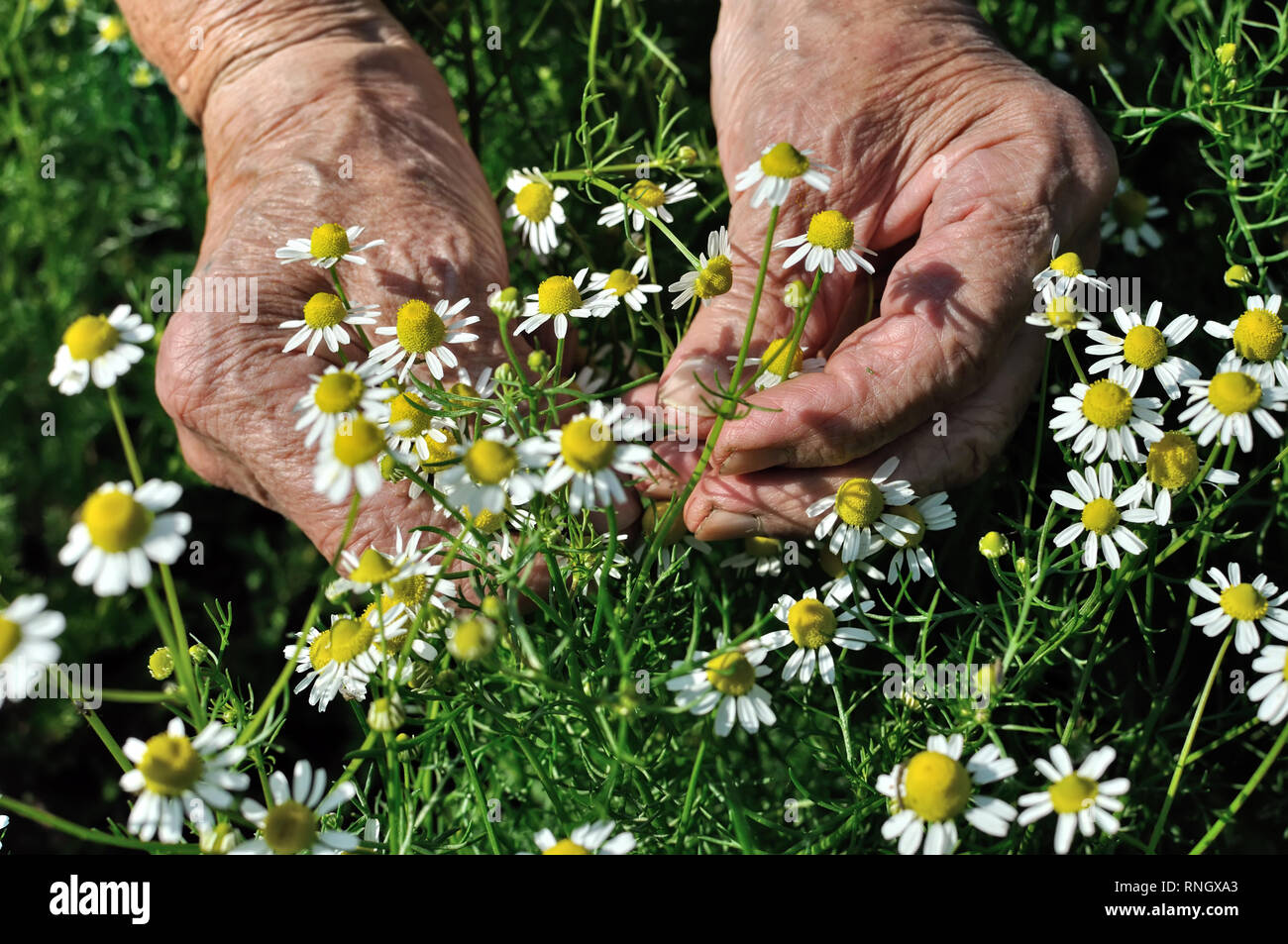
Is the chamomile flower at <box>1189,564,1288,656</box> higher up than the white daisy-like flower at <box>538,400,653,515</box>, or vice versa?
the white daisy-like flower at <box>538,400,653,515</box>

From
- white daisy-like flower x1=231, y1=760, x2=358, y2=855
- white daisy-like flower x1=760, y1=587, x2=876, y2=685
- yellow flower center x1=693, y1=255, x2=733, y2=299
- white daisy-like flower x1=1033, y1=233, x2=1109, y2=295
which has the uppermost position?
white daisy-like flower x1=1033, y1=233, x2=1109, y2=295

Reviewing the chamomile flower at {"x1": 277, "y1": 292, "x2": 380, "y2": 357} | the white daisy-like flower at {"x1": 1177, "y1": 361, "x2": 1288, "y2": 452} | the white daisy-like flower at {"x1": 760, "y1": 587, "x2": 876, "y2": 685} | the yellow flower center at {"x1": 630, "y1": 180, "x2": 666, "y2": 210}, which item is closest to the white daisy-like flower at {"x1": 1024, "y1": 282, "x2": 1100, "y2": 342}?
the white daisy-like flower at {"x1": 1177, "y1": 361, "x2": 1288, "y2": 452}

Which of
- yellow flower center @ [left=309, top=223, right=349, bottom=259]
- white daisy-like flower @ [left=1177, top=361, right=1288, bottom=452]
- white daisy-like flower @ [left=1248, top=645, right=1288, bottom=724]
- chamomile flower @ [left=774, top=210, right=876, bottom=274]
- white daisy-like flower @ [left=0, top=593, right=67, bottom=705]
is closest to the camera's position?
white daisy-like flower @ [left=0, top=593, right=67, bottom=705]

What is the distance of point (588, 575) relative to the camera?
938 mm

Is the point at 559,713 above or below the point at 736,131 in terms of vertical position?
below

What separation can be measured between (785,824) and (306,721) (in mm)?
942

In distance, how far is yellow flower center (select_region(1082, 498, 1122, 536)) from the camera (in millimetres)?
960

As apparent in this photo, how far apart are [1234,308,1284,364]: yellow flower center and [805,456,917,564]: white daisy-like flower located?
1.06 ft

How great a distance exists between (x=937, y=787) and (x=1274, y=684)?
29 cm

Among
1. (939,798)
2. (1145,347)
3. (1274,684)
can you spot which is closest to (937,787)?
(939,798)

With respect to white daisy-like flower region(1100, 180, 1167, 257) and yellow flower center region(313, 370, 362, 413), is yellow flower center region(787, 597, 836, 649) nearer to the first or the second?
yellow flower center region(313, 370, 362, 413)

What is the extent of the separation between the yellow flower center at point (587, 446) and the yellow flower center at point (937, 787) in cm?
32
